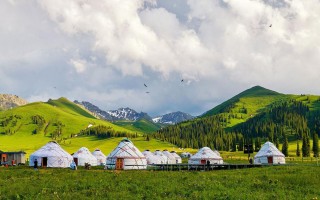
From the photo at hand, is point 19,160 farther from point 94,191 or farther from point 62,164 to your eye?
point 94,191

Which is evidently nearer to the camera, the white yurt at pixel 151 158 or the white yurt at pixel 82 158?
the white yurt at pixel 82 158

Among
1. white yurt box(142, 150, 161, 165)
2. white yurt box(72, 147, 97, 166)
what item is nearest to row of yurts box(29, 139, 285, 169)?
white yurt box(72, 147, 97, 166)

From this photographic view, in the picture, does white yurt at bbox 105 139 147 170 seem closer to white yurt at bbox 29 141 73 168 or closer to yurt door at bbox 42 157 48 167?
white yurt at bbox 29 141 73 168

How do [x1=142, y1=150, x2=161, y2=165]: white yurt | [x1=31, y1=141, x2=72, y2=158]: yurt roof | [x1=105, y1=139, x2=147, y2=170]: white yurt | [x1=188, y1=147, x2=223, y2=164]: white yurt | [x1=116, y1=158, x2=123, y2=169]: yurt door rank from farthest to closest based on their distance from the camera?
[x1=142, y1=150, x2=161, y2=165]: white yurt
[x1=188, y1=147, x2=223, y2=164]: white yurt
[x1=31, y1=141, x2=72, y2=158]: yurt roof
[x1=105, y1=139, x2=147, y2=170]: white yurt
[x1=116, y1=158, x2=123, y2=169]: yurt door

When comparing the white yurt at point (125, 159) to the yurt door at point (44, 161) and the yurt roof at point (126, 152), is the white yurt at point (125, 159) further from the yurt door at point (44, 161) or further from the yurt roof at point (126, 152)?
the yurt door at point (44, 161)

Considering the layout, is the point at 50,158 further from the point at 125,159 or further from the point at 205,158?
the point at 205,158

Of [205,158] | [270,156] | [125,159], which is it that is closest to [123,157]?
[125,159]

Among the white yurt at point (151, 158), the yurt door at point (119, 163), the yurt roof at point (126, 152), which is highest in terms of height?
the yurt roof at point (126, 152)

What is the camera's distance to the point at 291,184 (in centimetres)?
2794

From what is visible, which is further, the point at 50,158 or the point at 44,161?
the point at 44,161

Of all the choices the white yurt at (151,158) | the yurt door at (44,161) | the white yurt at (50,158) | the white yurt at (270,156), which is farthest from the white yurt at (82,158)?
the white yurt at (270,156)

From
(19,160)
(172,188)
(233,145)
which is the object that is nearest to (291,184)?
(172,188)

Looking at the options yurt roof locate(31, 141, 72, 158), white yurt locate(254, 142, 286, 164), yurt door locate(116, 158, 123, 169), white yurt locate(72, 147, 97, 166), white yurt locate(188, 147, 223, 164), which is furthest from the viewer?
white yurt locate(72, 147, 97, 166)

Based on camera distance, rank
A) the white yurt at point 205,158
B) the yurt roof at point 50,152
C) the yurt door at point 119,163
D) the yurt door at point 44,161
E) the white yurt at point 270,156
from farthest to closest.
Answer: the white yurt at point 205,158 < the white yurt at point 270,156 < the yurt roof at point 50,152 < the yurt door at point 44,161 < the yurt door at point 119,163
